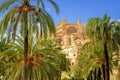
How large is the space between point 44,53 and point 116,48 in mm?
8634

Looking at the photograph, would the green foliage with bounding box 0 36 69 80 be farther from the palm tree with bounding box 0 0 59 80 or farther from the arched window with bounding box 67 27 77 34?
the arched window with bounding box 67 27 77 34

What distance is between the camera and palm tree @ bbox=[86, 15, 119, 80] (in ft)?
127

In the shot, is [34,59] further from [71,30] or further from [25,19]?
[71,30]

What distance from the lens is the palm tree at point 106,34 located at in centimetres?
3872

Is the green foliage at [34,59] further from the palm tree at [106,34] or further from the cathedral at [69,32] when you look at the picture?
the cathedral at [69,32]

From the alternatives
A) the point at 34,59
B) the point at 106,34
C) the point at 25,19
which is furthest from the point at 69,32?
the point at 25,19

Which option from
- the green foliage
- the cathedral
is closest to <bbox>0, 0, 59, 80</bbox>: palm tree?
the green foliage

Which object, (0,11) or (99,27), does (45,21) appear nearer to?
(0,11)

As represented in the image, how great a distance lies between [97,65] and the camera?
151 ft

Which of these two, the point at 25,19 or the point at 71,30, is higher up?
the point at 71,30

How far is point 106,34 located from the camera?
128 ft

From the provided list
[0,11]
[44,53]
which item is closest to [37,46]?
[44,53]

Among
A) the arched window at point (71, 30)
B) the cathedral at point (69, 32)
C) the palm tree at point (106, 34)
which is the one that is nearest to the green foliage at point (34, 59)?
the palm tree at point (106, 34)

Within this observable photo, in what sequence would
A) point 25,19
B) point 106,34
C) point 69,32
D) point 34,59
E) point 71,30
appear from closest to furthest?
point 25,19 < point 34,59 < point 106,34 < point 69,32 < point 71,30
